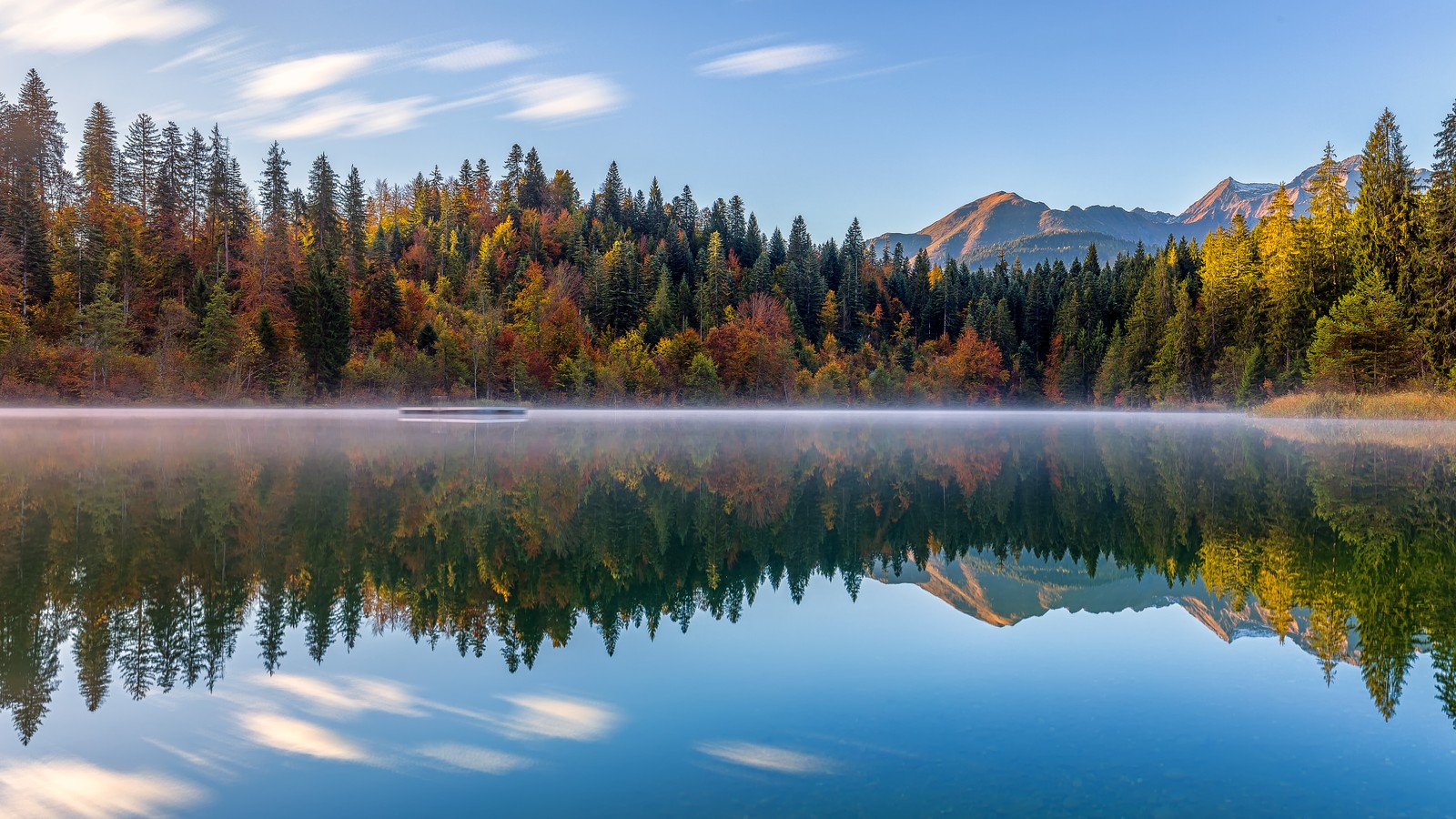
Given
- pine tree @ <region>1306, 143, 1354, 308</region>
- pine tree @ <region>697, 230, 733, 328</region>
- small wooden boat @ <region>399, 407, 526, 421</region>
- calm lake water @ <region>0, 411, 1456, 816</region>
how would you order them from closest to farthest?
calm lake water @ <region>0, 411, 1456, 816</region>, small wooden boat @ <region>399, 407, 526, 421</region>, pine tree @ <region>1306, 143, 1354, 308</region>, pine tree @ <region>697, 230, 733, 328</region>

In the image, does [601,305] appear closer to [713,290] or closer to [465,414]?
[713,290]

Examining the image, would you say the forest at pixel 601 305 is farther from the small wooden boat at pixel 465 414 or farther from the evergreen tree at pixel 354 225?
the small wooden boat at pixel 465 414

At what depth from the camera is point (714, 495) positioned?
1638cm

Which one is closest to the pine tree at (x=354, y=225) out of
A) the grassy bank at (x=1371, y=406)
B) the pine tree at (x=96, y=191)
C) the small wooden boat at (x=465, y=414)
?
the pine tree at (x=96, y=191)

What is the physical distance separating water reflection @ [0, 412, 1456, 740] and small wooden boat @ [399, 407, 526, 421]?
30.9m

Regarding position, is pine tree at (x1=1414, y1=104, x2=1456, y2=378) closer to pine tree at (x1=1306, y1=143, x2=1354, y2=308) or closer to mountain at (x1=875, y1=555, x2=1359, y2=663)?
pine tree at (x1=1306, y1=143, x2=1354, y2=308)

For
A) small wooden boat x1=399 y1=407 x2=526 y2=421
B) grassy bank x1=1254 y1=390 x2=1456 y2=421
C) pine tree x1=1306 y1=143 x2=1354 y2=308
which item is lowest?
grassy bank x1=1254 y1=390 x2=1456 y2=421

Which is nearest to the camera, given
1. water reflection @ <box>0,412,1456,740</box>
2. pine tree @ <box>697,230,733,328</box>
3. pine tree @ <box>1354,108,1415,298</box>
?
water reflection @ <box>0,412,1456,740</box>

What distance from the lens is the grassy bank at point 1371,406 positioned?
147 feet

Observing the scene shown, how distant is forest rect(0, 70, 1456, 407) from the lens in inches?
2299

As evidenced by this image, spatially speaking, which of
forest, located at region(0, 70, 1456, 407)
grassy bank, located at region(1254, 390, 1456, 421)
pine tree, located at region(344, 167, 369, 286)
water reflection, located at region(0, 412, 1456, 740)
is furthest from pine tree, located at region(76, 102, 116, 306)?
grassy bank, located at region(1254, 390, 1456, 421)

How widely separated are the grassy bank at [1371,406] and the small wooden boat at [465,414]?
4768 centimetres

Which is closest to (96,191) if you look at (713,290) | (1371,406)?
(713,290)

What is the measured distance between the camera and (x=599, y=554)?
10883 mm
